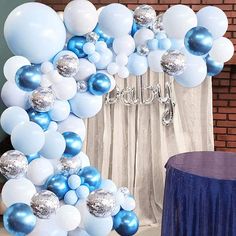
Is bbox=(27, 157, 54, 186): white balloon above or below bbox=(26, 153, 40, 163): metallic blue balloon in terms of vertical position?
below

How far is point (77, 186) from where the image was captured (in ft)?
5.90

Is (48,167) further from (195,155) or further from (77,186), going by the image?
(195,155)

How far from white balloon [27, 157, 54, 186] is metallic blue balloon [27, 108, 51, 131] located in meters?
0.13

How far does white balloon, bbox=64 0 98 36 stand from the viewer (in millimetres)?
1745

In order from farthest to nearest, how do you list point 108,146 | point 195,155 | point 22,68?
point 108,146
point 195,155
point 22,68

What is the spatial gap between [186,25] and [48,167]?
2.53ft

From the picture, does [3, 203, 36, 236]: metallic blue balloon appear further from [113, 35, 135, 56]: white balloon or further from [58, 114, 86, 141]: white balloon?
[113, 35, 135, 56]: white balloon

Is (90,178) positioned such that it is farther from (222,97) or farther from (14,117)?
(222,97)

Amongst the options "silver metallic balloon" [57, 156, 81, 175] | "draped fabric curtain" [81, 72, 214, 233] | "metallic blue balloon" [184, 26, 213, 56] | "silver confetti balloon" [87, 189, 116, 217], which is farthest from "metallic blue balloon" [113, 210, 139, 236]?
"draped fabric curtain" [81, 72, 214, 233]

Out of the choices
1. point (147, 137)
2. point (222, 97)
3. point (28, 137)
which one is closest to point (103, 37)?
point (28, 137)

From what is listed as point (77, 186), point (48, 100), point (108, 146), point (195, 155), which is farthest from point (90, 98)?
point (108, 146)

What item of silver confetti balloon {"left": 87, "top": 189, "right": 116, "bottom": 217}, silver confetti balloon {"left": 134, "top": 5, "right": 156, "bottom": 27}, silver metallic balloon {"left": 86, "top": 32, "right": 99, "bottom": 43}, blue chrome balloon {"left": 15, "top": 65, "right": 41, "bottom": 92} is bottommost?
silver confetti balloon {"left": 87, "top": 189, "right": 116, "bottom": 217}

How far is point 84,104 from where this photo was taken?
Result: 1.85m

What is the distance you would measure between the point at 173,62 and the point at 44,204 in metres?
0.71
